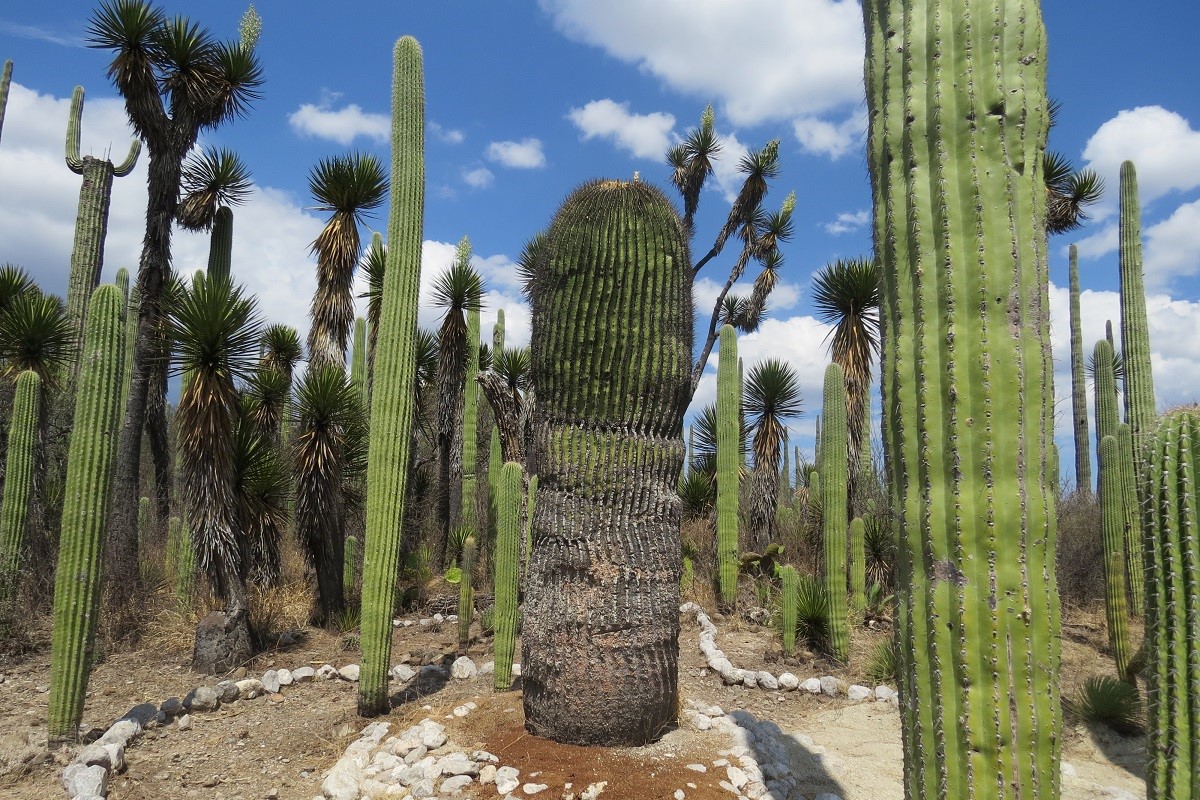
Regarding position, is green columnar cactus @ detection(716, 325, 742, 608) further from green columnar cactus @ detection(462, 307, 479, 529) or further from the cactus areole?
the cactus areole

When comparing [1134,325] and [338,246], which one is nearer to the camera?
[1134,325]

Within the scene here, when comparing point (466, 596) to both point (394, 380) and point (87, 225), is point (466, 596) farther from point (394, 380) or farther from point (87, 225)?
point (87, 225)

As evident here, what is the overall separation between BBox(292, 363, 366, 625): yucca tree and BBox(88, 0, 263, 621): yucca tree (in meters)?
1.71

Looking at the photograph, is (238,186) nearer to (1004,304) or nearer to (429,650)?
(429,650)

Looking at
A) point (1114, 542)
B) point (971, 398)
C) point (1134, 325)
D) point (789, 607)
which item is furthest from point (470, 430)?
point (971, 398)

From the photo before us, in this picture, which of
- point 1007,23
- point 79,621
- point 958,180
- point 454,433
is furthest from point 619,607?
point 454,433

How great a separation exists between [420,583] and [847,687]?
6.05m

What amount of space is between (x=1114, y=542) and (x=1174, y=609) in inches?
274

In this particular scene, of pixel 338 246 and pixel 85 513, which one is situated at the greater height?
pixel 338 246

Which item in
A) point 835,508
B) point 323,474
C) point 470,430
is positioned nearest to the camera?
point 835,508

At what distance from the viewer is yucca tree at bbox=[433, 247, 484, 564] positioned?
1277 centimetres

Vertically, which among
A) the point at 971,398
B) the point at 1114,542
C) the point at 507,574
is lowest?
the point at 507,574

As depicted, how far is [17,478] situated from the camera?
7.34m

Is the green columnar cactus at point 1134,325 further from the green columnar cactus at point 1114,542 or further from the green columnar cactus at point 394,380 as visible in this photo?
the green columnar cactus at point 394,380
